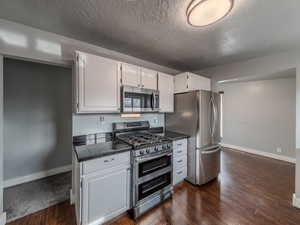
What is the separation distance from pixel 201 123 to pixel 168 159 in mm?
967

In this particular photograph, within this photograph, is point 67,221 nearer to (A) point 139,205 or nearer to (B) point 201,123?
(A) point 139,205

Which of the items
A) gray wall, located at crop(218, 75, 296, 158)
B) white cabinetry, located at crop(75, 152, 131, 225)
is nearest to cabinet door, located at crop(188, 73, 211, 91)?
white cabinetry, located at crop(75, 152, 131, 225)

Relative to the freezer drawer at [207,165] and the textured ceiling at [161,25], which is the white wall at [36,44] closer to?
the textured ceiling at [161,25]

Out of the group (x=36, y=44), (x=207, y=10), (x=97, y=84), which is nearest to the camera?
(x=207, y=10)

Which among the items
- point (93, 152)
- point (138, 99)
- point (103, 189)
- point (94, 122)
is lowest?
point (103, 189)

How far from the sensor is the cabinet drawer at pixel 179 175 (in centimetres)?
250

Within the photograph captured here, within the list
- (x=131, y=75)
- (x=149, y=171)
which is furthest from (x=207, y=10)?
(x=149, y=171)

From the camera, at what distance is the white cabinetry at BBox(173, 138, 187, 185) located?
250 centimetres

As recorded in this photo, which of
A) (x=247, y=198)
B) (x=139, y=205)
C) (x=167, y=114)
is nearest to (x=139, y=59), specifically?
(x=167, y=114)

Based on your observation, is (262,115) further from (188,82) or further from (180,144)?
(180,144)

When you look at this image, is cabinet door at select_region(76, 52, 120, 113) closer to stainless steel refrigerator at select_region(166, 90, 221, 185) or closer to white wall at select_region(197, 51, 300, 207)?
stainless steel refrigerator at select_region(166, 90, 221, 185)

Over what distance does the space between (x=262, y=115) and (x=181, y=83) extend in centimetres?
338

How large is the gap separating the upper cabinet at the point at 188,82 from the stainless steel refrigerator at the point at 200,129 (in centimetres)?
13

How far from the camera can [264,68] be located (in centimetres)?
255
